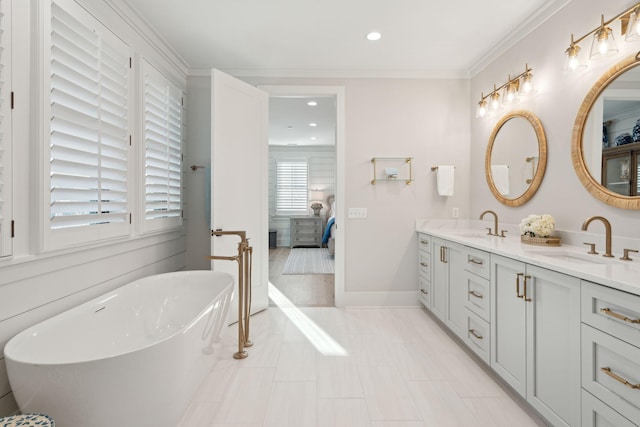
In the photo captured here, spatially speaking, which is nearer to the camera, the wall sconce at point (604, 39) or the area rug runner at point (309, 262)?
the wall sconce at point (604, 39)

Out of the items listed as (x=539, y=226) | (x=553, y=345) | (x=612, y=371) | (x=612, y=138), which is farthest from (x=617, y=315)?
(x=612, y=138)

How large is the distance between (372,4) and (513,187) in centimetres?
192

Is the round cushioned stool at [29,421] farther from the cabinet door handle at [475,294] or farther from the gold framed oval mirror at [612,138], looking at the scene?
the gold framed oval mirror at [612,138]

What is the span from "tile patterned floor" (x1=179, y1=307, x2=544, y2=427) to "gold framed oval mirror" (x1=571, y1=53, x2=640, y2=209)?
1375 mm

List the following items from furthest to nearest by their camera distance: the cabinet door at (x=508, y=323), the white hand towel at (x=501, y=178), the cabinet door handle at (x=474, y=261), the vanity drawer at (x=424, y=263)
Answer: the vanity drawer at (x=424, y=263) < the white hand towel at (x=501, y=178) < the cabinet door handle at (x=474, y=261) < the cabinet door at (x=508, y=323)

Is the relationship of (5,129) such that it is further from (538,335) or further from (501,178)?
(501,178)

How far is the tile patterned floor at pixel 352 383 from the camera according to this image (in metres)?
1.70

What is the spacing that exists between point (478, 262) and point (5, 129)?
9.01ft

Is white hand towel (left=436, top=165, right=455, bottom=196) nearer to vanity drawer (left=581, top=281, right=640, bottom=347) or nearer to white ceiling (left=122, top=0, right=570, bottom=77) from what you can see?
white ceiling (left=122, top=0, right=570, bottom=77)

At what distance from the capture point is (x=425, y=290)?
3.23m

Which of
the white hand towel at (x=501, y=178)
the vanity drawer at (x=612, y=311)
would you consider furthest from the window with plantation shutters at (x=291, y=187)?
the vanity drawer at (x=612, y=311)

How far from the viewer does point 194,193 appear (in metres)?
3.37

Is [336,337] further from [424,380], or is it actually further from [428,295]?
[428,295]

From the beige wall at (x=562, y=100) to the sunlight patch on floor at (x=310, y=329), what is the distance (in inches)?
75.2
